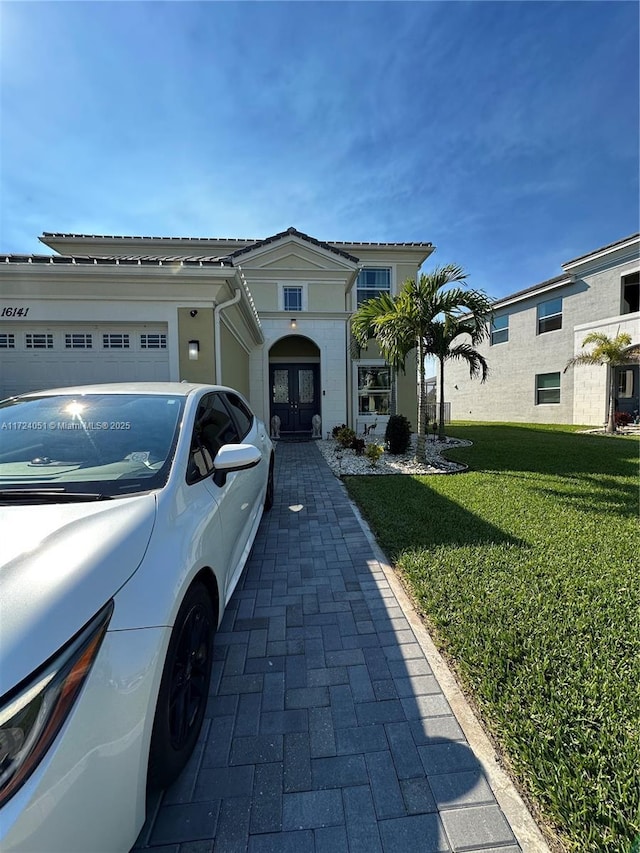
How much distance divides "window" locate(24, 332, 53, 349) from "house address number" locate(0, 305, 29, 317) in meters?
0.38

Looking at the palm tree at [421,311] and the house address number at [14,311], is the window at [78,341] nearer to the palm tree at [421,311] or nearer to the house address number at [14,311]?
the house address number at [14,311]

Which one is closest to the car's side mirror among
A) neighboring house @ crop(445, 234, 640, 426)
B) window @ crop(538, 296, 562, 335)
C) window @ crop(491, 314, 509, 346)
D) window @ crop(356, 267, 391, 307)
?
window @ crop(356, 267, 391, 307)

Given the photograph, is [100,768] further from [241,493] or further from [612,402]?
[612,402]

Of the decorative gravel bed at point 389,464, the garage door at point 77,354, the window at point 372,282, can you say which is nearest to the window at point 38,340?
the garage door at point 77,354

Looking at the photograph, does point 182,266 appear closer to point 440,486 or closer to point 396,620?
point 440,486

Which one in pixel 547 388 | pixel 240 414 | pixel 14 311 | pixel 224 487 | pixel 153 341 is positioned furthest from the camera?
pixel 547 388

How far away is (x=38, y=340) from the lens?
23.6ft

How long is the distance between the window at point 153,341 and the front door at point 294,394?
633cm

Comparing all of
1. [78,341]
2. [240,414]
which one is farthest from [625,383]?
[78,341]

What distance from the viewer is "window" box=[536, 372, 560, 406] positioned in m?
18.7

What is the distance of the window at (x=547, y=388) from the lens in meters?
18.7

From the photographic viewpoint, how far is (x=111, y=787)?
3.45ft

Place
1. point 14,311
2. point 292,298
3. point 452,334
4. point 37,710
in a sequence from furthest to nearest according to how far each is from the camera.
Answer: point 292,298
point 452,334
point 14,311
point 37,710

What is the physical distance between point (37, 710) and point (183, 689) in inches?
Answer: 34.5
